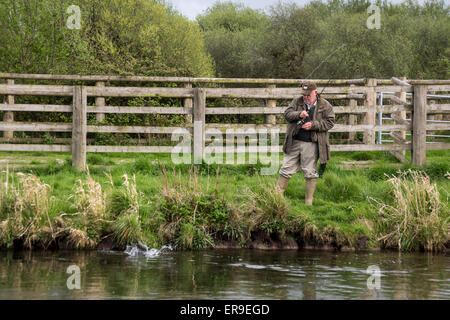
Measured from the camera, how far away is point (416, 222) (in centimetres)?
984

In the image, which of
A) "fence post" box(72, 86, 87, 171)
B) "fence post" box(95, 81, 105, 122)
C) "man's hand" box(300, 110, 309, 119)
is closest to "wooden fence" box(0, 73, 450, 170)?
"fence post" box(72, 86, 87, 171)

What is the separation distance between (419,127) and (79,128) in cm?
634

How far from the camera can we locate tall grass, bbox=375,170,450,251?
385 inches

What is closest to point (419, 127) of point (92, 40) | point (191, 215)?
point (191, 215)

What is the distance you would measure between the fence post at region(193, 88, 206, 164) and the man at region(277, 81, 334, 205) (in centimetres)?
259

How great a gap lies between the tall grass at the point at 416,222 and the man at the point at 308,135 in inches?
46.4

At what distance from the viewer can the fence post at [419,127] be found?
13516 mm

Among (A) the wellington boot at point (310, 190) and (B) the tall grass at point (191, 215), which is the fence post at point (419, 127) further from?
(B) the tall grass at point (191, 215)

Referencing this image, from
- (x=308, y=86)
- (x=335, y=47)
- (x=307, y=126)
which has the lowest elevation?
(x=307, y=126)

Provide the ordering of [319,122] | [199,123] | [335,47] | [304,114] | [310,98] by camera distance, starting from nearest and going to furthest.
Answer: [304,114] < [319,122] < [310,98] < [199,123] < [335,47]

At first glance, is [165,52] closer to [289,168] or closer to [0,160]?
[0,160]

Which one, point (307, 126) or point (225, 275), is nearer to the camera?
point (225, 275)

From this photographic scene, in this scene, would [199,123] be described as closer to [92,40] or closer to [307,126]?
[307,126]
